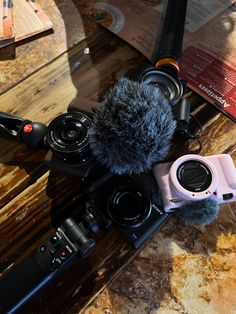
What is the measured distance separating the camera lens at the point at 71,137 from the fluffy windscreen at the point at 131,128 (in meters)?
0.03

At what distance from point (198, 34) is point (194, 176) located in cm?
41

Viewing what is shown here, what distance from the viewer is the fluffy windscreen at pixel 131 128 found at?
1.54 ft

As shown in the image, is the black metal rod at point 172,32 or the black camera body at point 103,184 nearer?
the black camera body at point 103,184

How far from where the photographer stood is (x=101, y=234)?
1.91 feet

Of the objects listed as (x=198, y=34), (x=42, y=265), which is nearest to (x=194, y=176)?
(x=42, y=265)

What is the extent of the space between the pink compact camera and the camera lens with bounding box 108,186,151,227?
37 mm

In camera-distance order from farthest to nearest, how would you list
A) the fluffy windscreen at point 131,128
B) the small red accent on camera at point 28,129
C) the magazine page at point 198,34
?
the magazine page at point 198,34 < the small red accent on camera at point 28,129 < the fluffy windscreen at point 131,128

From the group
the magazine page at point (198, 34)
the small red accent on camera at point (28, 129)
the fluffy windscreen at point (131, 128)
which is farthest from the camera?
the magazine page at point (198, 34)

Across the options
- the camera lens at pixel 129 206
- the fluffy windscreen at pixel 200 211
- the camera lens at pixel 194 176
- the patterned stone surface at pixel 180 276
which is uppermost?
the camera lens at pixel 194 176

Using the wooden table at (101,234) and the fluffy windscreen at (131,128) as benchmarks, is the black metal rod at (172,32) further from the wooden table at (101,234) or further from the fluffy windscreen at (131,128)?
the fluffy windscreen at (131,128)

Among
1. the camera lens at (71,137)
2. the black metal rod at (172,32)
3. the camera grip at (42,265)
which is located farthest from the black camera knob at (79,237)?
the black metal rod at (172,32)

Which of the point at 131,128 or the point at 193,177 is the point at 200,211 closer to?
the point at 193,177

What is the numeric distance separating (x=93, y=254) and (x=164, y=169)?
191 mm

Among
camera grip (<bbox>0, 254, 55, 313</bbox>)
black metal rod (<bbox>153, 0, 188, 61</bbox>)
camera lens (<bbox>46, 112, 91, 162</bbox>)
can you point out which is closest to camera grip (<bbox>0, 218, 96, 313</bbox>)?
camera grip (<bbox>0, 254, 55, 313</bbox>)
